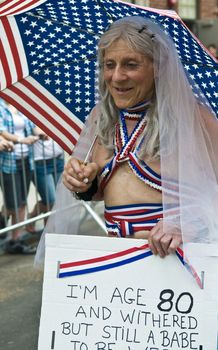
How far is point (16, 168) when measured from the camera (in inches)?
246

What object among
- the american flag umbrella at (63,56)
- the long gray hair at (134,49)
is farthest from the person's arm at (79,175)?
the american flag umbrella at (63,56)

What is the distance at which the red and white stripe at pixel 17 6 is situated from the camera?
269 centimetres

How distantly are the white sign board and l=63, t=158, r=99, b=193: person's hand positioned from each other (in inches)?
9.1

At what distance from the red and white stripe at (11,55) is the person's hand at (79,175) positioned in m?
0.92

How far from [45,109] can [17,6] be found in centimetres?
65

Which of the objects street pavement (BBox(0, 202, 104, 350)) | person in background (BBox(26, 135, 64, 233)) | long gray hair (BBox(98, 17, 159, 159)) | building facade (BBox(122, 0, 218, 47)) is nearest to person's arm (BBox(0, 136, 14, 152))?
person in background (BBox(26, 135, 64, 233))

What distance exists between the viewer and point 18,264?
580 centimetres

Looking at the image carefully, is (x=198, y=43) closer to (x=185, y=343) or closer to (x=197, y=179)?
(x=197, y=179)

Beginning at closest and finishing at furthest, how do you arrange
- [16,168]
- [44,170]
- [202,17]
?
[16,168]
[44,170]
[202,17]

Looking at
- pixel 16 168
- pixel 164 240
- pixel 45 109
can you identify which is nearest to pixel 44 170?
pixel 16 168

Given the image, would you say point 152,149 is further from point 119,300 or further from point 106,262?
point 119,300

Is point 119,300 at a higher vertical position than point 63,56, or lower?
lower

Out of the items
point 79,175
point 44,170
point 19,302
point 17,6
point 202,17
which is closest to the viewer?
point 79,175

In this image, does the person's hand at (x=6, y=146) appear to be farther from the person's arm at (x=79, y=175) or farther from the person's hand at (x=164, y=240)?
the person's hand at (x=164, y=240)
